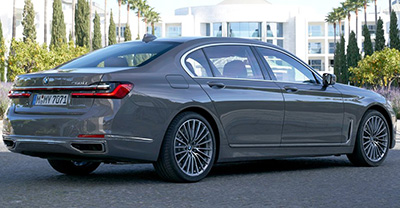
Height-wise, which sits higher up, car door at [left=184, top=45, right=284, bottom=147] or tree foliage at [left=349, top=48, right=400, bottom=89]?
tree foliage at [left=349, top=48, right=400, bottom=89]

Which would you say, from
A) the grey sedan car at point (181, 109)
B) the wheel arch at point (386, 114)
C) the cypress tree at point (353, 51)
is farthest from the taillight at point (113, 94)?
the cypress tree at point (353, 51)

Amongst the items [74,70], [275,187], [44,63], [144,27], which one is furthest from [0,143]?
[144,27]

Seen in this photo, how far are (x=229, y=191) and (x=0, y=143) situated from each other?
25.1ft

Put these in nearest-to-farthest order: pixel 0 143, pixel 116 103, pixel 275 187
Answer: pixel 116 103 → pixel 275 187 → pixel 0 143

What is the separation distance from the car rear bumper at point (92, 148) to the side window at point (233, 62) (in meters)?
1.40

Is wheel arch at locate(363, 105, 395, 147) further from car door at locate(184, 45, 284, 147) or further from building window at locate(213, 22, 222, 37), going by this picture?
building window at locate(213, 22, 222, 37)

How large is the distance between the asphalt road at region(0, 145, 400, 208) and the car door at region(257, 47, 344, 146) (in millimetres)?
454

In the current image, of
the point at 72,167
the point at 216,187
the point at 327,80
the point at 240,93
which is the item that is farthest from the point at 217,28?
the point at 216,187

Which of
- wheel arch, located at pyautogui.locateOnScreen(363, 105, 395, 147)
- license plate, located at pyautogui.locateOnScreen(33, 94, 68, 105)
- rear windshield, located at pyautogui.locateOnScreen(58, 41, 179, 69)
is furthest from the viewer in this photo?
wheel arch, located at pyautogui.locateOnScreen(363, 105, 395, 147)

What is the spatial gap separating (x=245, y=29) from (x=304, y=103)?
3951 inches

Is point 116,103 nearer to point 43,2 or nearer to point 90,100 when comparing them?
point 90,100

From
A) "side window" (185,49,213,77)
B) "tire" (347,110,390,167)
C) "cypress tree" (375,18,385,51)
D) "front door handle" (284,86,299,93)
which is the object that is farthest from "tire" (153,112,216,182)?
"cypress tree" (375,18,385,51)

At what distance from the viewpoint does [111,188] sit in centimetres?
702

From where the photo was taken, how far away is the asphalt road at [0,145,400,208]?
20.5ft
